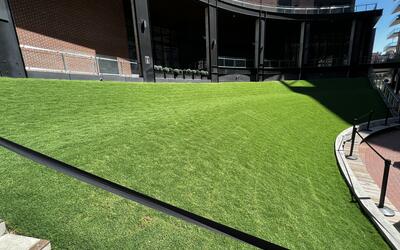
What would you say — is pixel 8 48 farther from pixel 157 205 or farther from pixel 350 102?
pixel 350 102

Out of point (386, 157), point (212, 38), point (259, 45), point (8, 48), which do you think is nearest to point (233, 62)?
point (259, 45)

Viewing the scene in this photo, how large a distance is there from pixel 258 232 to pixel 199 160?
1857 mm

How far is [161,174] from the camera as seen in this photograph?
399 cm

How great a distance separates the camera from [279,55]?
1233 inches

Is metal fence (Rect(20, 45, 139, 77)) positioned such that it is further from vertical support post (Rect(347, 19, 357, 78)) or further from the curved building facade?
vertical support post (Rect(347, 19, 357, 78))

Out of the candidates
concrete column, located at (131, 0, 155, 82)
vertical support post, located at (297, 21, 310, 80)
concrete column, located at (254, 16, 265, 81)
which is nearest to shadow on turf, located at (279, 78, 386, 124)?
concrete column, located at (254, 16, 265, 81)

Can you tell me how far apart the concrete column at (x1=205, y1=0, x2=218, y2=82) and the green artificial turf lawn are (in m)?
12.5

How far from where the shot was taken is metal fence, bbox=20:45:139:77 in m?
9.29

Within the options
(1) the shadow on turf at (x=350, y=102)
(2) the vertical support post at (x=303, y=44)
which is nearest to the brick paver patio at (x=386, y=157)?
(1) the shadow on turf at (x=350, y=102)

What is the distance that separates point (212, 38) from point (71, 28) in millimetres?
10873

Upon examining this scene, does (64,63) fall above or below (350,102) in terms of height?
above

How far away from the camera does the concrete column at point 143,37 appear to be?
1310 centimetres

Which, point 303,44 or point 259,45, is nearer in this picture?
point 259,45

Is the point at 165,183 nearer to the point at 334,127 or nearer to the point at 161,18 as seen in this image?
the point at 334,127
